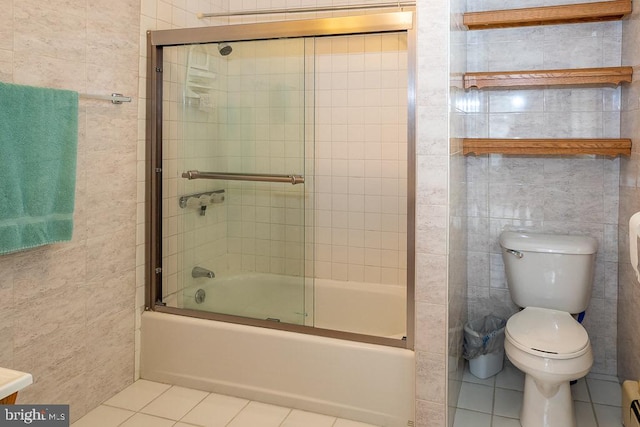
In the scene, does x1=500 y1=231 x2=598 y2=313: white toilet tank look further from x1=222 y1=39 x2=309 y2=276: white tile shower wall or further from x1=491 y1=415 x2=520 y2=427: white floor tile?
x1=222 y1=39 x2=309 y2=276: white tile shower wall

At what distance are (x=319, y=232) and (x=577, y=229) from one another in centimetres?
144

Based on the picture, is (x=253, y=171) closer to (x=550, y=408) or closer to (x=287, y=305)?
(x=287, y=305)

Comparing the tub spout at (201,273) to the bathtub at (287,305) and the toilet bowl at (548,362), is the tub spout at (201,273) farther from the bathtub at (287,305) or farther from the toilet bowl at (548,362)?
the toilet bowl at (548,362)

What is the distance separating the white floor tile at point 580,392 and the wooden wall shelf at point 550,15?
1.85m

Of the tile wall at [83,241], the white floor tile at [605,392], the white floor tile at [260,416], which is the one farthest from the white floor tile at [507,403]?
the tile wall at [83,241]

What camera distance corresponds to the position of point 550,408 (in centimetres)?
216

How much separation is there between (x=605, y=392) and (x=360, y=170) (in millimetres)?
1727

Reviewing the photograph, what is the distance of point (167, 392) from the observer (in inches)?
98.5

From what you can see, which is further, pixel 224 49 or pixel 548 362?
pixel 224 49

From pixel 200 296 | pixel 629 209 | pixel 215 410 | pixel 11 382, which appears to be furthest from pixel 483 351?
pixel 11 382

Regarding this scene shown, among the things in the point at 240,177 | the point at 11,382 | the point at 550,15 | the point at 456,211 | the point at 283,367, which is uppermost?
the point at 550,15

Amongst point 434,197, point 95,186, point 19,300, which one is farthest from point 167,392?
point 434,197

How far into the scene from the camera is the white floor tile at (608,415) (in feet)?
7.38

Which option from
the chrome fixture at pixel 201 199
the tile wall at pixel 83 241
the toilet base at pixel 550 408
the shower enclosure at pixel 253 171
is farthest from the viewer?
the chrome fixture at pixel 201 199
